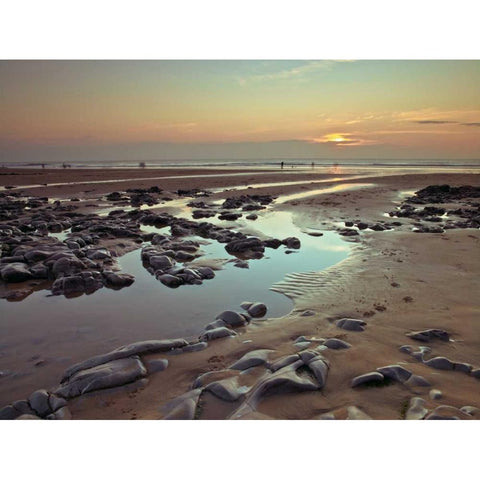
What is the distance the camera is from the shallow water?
3.44m

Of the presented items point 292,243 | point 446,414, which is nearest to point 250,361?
point 446,414

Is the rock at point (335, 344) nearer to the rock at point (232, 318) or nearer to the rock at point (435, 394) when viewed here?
the rock at point (435, 394)

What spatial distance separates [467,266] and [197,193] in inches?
623

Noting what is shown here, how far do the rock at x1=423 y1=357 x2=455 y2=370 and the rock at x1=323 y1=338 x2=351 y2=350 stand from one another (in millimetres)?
715

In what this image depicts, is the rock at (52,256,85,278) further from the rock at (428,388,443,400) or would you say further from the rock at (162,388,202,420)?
the rock at (428,388,443,400)

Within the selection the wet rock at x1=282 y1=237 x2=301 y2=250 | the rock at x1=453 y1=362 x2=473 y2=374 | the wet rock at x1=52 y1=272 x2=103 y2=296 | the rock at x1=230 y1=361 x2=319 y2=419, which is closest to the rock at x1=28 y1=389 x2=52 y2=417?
the rock at x1=230 y1=361 x2=319 y2=419

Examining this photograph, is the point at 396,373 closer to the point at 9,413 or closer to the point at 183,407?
the point at 183,407

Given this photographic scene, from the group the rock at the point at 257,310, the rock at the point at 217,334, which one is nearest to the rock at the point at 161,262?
the rock at the point at 257,310

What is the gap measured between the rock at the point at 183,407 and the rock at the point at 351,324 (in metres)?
1.92

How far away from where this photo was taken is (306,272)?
19.9ft

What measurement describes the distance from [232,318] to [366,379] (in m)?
1.75

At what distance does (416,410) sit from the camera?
2.53 metres
